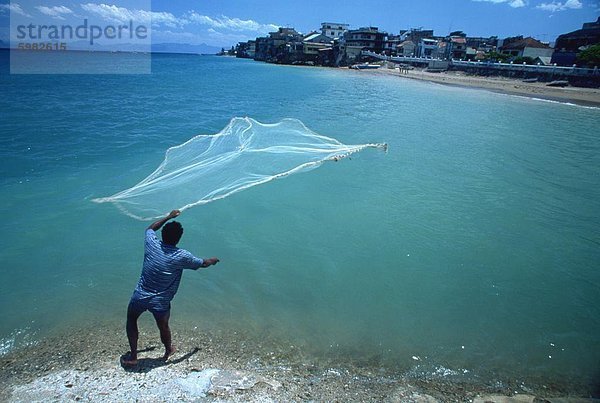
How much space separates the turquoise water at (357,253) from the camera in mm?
4699

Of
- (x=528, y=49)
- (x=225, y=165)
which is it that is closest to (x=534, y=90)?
(x=528, y=49)

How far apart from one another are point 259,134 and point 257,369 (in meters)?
6.59

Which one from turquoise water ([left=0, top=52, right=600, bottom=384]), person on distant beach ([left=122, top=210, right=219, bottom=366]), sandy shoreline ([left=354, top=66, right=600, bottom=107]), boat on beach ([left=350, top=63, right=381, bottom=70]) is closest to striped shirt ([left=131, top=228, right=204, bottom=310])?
person on distant beach ([left=122, top=210, right=219, bottom=366])

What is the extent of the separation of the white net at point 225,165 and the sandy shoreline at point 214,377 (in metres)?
2.31

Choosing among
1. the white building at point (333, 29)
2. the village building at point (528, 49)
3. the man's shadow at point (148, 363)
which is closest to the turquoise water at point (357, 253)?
the man's shadow at point (148, 363)

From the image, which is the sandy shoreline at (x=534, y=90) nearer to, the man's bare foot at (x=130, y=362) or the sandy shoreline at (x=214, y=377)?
the sandy shoreline at (x=214, y=377)

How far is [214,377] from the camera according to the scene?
3734 mm

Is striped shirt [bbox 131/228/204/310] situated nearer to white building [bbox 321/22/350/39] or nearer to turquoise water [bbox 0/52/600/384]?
turquoise water [bbox 0/52/600/384]

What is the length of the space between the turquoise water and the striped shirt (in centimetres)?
148

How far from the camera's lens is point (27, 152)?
11266 millimetres

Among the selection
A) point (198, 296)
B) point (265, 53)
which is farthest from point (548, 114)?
point (265, 53)

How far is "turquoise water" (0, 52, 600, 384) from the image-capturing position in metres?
4.70

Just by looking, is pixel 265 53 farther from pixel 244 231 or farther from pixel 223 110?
pixel 244 231

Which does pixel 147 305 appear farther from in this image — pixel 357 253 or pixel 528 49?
pixel 528 49
